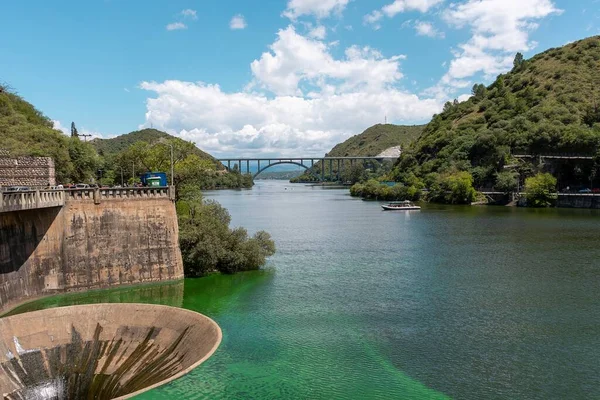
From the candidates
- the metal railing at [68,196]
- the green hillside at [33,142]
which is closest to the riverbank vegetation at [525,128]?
the green hillside at [33,142]

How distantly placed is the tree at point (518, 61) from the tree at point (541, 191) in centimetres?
8198

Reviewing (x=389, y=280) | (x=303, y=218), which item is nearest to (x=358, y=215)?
(x=303, y=218)

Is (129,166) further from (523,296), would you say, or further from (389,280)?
(523,296)

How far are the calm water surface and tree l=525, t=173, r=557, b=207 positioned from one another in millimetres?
40617

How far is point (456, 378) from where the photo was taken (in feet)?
65.1

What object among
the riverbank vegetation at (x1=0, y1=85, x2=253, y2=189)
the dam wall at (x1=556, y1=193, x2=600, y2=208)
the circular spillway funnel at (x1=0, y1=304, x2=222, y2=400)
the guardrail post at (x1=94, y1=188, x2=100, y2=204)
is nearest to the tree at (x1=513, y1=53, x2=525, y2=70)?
the dam wall at (x1=556, y1=193, x2=600, y2=208)

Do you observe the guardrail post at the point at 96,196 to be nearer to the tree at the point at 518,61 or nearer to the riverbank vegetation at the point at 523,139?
the riverbank vegetation at the point at 523,139

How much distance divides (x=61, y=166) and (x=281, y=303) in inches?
1467

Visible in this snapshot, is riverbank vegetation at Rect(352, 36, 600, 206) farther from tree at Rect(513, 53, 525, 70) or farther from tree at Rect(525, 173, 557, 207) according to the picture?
tree at Rect(513, 53, 525, 70)

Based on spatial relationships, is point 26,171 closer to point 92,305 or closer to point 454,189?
point 92,305

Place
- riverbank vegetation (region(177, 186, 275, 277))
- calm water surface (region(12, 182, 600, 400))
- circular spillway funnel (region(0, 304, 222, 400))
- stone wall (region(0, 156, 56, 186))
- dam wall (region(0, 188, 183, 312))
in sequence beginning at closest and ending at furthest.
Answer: circular spillway funnel (region(0, 304, 222, 400)), calm water surface (region(12, 182, 600, 400)), dam wall (region(0, 188, 183, 312)), stone wall (region(0, 156, 56, 186)), riverbank vegetation (region(177, 186, 275, 277))

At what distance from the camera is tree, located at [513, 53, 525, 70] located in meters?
158

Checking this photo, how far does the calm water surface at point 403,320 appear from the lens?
63.1 feet

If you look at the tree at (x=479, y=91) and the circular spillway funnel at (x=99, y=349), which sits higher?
the tree at (x=479, y=91)
